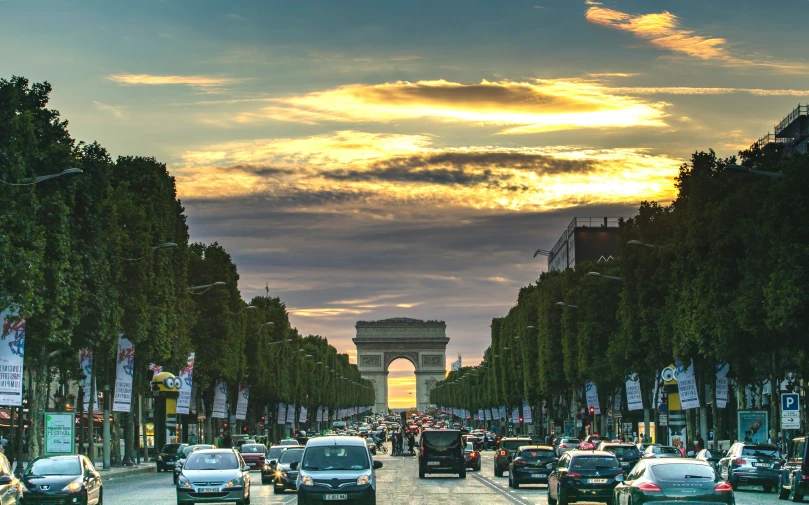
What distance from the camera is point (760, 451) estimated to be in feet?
160

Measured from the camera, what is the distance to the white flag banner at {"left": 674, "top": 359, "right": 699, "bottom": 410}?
63469 millimetres

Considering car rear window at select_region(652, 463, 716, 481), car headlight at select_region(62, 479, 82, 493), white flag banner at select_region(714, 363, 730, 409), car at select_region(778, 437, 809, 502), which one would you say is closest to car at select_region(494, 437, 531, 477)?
white flag banner at select_region(714, 363, 730, 409)

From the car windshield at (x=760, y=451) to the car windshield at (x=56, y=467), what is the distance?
85.7 feet

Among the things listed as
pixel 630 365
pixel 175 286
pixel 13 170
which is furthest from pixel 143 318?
pixel 630 365

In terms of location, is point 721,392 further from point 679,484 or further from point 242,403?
point 242,403

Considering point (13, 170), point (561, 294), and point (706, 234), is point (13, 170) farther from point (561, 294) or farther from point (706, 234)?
point (561, 294)

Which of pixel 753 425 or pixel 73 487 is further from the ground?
pixel 753 425

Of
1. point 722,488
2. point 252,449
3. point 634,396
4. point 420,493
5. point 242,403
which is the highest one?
point 634,396

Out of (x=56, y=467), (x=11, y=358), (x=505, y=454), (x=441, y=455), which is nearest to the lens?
(x=56, y=467)

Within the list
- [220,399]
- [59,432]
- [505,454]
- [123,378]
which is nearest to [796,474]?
[505,454]

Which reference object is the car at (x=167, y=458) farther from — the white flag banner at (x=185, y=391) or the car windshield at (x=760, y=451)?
the car windshield at (x=760, y=451)

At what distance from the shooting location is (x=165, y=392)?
84875 millimetres

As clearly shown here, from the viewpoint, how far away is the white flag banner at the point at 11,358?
47500 mm

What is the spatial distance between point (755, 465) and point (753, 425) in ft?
27.9
